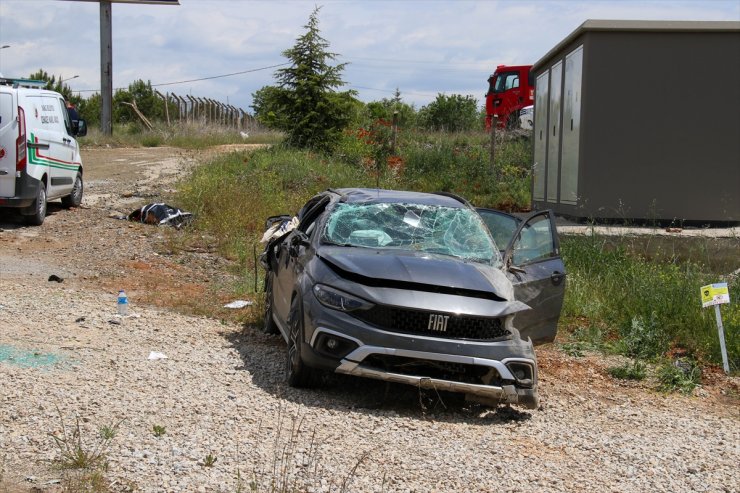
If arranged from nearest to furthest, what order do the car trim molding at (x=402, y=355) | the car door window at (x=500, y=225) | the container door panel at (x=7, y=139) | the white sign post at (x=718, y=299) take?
1. the car trim molding at (x=402, y=355)
2. the white sign post at (x=718, y=299)
3. the car door window at (x=500, y=225)
4. the container door panel at (x=7, y=139)

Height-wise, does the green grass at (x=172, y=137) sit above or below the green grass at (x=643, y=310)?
above

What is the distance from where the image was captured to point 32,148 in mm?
15188

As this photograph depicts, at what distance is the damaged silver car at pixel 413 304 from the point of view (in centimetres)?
677

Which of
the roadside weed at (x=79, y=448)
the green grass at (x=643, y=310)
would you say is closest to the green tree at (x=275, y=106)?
the green grass at (x=643, y=310)

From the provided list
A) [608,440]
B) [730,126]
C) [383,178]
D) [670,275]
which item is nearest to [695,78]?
[730,126]

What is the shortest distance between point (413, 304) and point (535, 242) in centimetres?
235

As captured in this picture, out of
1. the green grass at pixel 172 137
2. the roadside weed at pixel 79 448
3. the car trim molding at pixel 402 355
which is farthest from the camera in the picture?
the green grass at pixel 172 137

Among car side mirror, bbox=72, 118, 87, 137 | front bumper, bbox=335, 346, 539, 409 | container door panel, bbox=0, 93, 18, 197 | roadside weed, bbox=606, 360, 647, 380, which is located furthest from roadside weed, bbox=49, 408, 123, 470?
car side mirror, bbox=72, 118, 87, 137

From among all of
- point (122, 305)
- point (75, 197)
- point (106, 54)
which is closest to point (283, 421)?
point (122, 305)

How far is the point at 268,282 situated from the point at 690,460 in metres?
4.63

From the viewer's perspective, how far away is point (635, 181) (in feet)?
54.4

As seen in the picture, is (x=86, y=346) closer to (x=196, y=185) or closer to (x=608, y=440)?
(x=608, y=440)

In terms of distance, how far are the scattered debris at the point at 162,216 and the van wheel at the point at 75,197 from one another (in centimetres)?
172

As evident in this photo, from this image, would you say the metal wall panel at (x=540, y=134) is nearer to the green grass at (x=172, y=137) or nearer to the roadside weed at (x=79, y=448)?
the green grass at (x=172, y=137)
